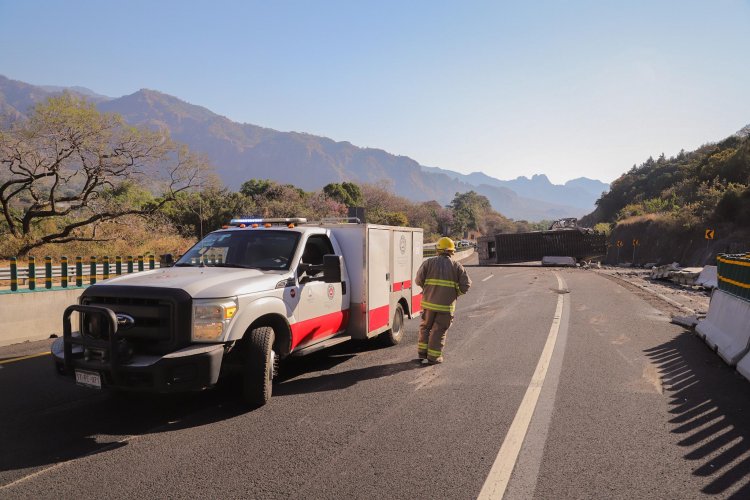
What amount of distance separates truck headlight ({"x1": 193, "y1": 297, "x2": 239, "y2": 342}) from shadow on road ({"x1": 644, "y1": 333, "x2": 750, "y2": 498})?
4081mm

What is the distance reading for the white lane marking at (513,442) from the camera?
11.8ft

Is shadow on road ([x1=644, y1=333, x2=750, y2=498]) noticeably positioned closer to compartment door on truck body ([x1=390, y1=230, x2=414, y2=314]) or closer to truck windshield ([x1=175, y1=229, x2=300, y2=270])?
compartment door on truck body ([x1=390, y1=230, x2=414, y2=314])

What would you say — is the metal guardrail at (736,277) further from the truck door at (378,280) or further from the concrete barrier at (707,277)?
the concrete barrier at (707,277)

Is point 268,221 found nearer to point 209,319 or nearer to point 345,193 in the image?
point 209,319

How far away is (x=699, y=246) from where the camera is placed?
4200cm

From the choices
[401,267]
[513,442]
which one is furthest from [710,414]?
[401,267]

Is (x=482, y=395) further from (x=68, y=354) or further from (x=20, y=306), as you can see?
(x=20, y=306)

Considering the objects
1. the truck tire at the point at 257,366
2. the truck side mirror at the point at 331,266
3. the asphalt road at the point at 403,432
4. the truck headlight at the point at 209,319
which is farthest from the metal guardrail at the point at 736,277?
the truck headlight at the point at 209,319

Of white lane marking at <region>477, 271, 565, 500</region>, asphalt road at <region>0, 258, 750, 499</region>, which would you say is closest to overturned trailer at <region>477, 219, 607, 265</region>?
asphalt road at <region>0, 258, 750, 499</region>

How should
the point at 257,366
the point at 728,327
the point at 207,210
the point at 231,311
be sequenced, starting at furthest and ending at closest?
1. the point at 207,210
2. the point at 728,327
3. the point at 257,366
4. the point at 231,311

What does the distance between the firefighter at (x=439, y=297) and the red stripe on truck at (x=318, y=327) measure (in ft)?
3.85

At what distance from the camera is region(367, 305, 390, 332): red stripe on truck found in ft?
24.5

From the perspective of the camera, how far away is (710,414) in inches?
206

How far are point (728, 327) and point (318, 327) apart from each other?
634 cm
